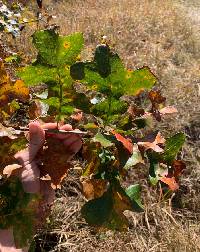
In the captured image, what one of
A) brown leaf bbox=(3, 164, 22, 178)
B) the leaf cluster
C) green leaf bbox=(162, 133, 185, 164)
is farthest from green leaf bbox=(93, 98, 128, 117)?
brown leaf bbox=(3, 164, 22, 178)

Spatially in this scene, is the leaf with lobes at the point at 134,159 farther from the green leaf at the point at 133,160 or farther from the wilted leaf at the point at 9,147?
the wilted leaf at the point at 9,147

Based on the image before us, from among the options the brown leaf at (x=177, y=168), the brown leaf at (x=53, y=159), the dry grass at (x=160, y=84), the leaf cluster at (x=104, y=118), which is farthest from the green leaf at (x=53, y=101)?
the dry grass at (x=160, y=84)

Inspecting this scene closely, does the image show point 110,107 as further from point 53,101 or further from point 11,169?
point 11,169

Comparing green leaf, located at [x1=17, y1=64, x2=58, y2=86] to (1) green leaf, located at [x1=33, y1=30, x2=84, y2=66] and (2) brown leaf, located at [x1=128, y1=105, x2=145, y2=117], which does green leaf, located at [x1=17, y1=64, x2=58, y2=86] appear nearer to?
(1) green leaf, located at [x1=33, y1=30, x2=84, y2=66]

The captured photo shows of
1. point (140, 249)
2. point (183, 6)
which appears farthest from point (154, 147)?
point (183, 6)

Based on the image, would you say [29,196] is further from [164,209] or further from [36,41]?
[164,209]

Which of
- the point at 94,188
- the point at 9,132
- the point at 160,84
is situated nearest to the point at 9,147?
the point at 9,132
